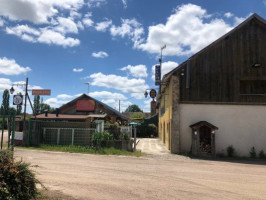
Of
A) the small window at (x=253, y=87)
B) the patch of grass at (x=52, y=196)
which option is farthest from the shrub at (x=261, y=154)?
the patch of grass at (x=52, y=196)

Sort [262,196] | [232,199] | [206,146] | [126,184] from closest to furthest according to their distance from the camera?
[232,199], [262,196], [126,184], [206,146]

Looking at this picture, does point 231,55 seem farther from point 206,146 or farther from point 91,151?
point 91,151

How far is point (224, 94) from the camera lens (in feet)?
61.6

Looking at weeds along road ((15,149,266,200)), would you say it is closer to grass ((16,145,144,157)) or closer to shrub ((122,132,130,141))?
grass ((16,145,144,157))

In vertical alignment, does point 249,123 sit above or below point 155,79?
below

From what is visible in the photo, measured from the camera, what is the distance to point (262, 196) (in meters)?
7.56

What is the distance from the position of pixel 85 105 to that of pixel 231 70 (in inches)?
843

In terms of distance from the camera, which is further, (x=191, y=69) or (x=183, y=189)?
(x=191, y=69)

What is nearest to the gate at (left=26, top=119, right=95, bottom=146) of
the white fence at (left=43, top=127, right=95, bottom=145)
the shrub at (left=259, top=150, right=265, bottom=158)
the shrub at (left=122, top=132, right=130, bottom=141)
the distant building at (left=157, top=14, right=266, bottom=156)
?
the white fence at (left=43, top=127, right=95, bottom=145)

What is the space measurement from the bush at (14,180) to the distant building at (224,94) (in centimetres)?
1391

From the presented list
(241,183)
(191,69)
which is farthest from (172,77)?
(241,183)

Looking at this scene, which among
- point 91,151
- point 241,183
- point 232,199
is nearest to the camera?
point 232,199

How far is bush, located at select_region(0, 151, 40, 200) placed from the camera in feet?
16.6

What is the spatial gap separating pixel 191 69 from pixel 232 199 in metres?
13.1
